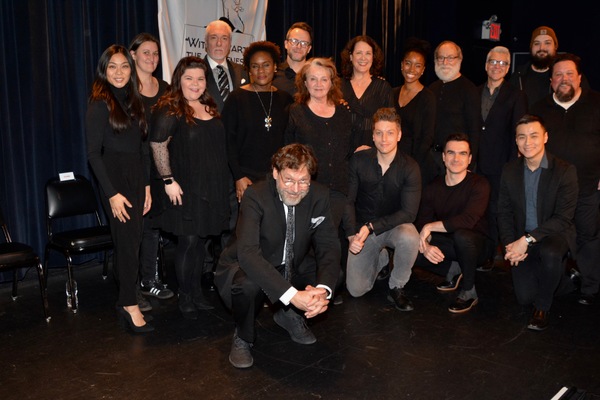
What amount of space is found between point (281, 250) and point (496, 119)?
2212 millimetres

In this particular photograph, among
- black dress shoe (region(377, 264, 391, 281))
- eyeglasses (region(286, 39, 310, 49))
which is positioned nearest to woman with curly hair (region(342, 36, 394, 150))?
eyeglasses (region(286, 39, 310, 49))

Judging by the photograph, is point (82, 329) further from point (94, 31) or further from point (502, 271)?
point (502, 271)

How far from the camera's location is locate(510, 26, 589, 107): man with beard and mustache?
4758 mm

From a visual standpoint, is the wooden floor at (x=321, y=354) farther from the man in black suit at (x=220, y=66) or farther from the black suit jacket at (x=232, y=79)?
the black suit jacket at (x=232, y=79)

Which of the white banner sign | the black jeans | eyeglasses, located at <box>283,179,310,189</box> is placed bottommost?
the black jeans

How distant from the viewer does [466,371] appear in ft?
9.74

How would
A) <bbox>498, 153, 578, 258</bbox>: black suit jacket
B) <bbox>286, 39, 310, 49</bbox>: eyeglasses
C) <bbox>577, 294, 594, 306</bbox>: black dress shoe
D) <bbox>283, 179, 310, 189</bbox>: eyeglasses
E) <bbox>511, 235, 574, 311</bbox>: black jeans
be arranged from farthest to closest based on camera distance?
<bbox>286, 39, 310, 49</bbox>: eyeglasses
<bbox>577, 294, 594, 306</bbox>: black dress shoe
<bbox>498, 153, 578, 258</bbox>: black suit jacket
<bbox>511, 235, 574, 311</bbox>: black jeans
<bbox>283, 179, 310, 189</bbox>: eyeglasses

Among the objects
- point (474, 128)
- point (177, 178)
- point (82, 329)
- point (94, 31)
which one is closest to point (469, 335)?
point (474, 128)

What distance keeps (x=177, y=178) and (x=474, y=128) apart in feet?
7.24

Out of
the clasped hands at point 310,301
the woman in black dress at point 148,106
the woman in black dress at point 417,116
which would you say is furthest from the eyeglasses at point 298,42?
the clasped hands at point 310,301

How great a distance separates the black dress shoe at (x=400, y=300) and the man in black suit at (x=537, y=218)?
682 millimetres

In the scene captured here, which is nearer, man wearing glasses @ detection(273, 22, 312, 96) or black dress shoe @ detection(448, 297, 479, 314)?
black dress shoe @ detection(448, 297, 479, 314)

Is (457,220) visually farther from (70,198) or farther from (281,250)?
(70,198)

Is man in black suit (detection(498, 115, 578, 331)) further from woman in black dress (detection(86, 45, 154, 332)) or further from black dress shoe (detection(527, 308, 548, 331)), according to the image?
woman in black dress (detection(86, 45, 154, 332))
